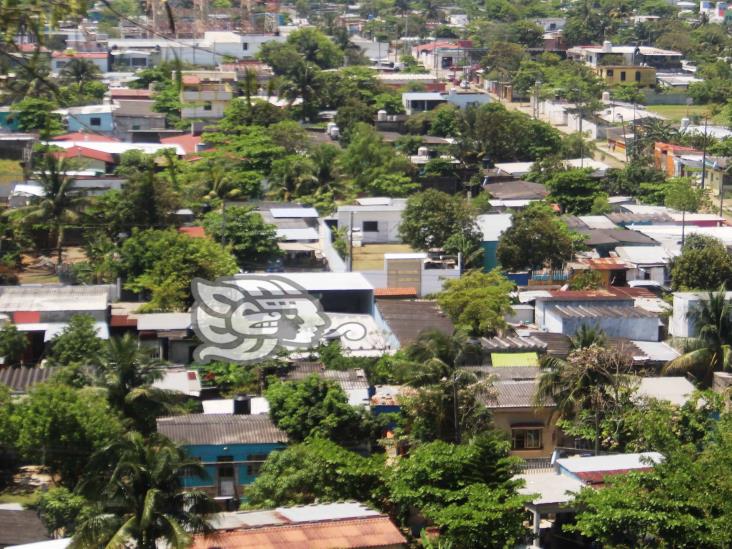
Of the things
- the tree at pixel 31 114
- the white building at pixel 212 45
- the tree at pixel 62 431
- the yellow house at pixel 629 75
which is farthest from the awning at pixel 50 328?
the yellow house at pixel 629 75

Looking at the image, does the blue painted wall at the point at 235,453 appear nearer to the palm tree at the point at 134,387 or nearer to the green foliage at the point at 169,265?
the palm tree at the point at 134,387

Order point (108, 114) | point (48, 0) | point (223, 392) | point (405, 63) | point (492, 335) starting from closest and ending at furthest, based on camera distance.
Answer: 1. point (48, 0)
2. point (223, 392)
3. point (492, 335)
4. point (108, 114)
5. point (405, 63)

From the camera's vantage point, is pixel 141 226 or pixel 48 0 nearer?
pixel 48 0

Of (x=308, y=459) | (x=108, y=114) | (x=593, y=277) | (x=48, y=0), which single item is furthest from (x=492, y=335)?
(x=108, y=114)

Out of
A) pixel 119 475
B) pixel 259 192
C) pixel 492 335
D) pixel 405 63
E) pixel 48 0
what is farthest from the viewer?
pixel 405 63

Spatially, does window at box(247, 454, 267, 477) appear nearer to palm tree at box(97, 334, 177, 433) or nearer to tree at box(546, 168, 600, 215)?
palm tree at box(97, 334, 177, 433)

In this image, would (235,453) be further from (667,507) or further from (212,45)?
(212,45)

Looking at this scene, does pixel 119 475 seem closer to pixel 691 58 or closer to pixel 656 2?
pixel 691 58
